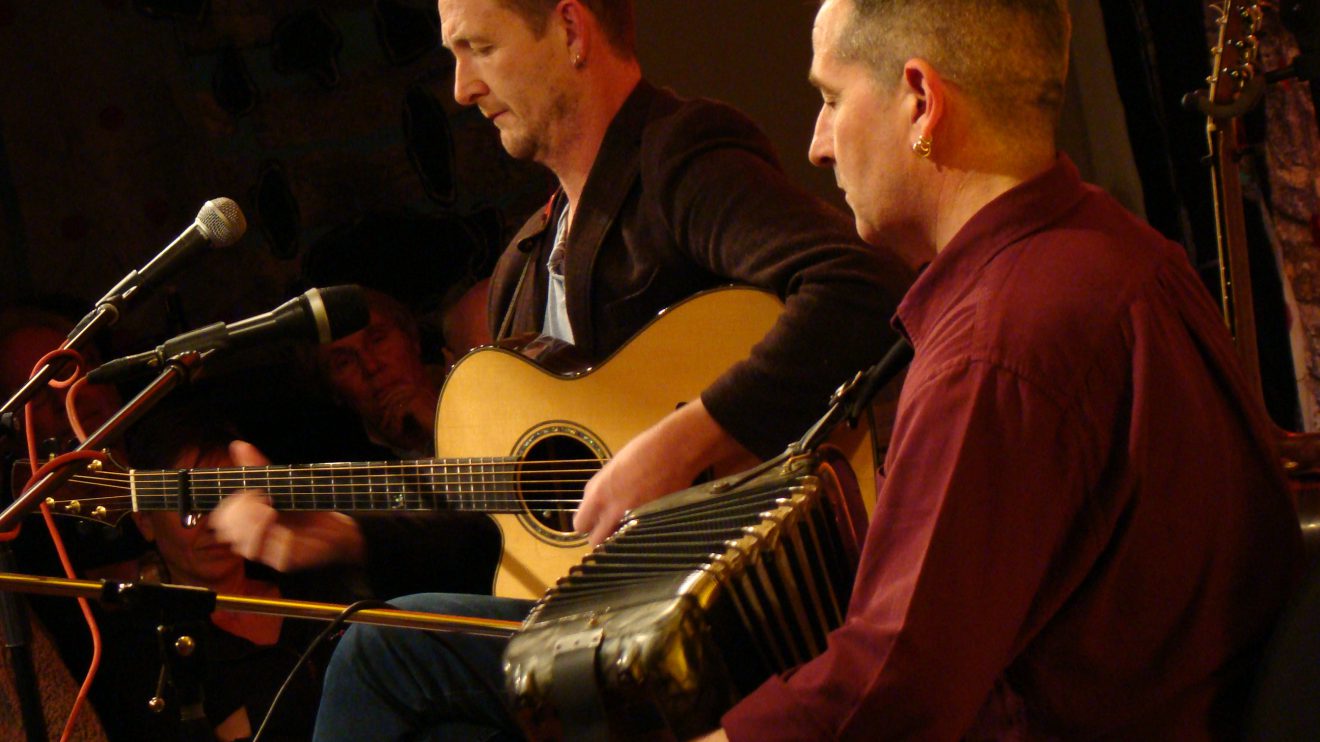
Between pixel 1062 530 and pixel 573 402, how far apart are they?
1288 millimetres

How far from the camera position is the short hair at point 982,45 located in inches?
55.8

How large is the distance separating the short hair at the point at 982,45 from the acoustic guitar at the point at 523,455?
76 centimetres

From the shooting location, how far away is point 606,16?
251 cm

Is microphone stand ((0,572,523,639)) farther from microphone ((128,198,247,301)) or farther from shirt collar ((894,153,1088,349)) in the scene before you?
shirt collar ((894,153,1088,349))

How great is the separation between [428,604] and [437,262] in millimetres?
2329

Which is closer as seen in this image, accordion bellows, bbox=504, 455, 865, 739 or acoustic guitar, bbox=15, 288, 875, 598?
accordion bellows, bbox=504, 455, 865, 739

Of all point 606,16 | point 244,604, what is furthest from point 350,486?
point 606,16

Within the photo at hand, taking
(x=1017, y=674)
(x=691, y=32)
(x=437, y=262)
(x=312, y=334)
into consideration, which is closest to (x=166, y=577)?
(x=437, y=262)

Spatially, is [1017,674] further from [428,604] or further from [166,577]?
[166,577]

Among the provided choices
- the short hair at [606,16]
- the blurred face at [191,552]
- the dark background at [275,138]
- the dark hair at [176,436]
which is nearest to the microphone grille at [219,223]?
the short hair at [606,16]

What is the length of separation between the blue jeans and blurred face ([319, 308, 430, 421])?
1.71 metres

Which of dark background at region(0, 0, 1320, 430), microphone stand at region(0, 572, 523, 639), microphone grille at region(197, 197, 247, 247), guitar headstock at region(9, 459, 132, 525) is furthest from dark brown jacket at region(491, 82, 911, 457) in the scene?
dark background at region(0, 0, 1320, 430)

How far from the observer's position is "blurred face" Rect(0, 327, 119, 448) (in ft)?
12.0

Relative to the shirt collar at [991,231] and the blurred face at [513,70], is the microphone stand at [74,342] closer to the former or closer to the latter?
the blurred face at [513,70]
